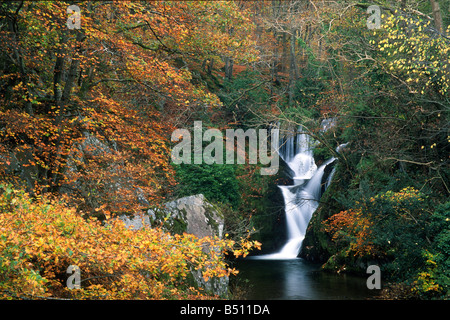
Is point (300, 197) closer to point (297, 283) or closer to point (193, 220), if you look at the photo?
point (297, 283)

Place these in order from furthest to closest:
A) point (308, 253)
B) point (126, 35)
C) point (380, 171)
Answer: point (308, 253), point (380, 171), point (126, 35)

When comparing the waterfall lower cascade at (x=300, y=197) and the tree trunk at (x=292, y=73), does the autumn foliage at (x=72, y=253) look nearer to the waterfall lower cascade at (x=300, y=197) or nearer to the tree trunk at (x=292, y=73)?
the waterfall lower cascade at (x=300, y=197)

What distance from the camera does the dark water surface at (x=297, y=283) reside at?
36.5 ft

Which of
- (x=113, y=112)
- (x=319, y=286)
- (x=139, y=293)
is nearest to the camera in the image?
(x=139, y=293)

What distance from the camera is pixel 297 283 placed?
12.6 metres

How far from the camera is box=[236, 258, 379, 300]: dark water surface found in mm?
11133

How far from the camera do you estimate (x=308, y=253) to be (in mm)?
16641

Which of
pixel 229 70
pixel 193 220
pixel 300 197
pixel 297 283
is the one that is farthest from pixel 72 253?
pixel 229 70

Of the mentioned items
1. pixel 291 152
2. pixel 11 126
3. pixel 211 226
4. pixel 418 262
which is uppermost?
pixel 291 152

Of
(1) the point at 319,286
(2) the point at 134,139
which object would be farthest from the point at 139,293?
(1) the point at 319,286

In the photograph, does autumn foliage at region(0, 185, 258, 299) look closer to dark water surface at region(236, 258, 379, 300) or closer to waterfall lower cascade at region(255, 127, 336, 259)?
dark water surface at region(236, 258, 379, 300)

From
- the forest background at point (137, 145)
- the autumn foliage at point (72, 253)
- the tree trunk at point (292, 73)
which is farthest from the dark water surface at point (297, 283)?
the tree trunk at point (292, 73)
